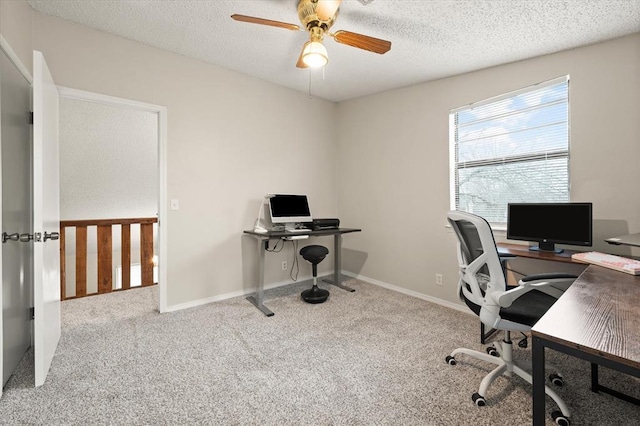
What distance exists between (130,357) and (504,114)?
12.6ft

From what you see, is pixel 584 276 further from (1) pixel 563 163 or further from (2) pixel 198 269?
(2) pixel 198 269

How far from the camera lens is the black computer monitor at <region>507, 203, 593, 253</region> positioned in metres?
2.25

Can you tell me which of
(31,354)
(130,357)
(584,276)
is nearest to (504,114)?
(584,276)

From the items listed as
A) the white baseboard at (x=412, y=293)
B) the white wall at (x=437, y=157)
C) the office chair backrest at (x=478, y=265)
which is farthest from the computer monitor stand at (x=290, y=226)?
the office chair backrest at (x=478, y=265)

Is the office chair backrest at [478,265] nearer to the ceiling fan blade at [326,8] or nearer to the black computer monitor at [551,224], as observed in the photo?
the black computer monitor at [551,224]

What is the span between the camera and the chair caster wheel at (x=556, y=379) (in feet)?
5.85

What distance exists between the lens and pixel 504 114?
9.59ft

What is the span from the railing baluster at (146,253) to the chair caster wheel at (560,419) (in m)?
4.21

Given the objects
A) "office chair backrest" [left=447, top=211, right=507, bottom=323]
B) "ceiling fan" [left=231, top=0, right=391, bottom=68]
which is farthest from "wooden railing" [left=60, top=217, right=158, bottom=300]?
"office chair backrest" [left=447, top=211, right=507, bottom=323]

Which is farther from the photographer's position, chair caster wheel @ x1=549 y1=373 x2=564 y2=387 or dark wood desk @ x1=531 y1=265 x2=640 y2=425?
chair caster wheel @ x1=549 y1=373 x2=564 y2=387

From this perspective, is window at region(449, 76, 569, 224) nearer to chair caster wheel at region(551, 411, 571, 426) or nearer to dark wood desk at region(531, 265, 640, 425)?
dark wood desk at region(531, 265, 640, 425)

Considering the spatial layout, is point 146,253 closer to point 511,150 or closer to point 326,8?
point 326,8

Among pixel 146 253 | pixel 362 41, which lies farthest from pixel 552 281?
pixel 146 253

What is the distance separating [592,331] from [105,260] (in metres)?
4.45
